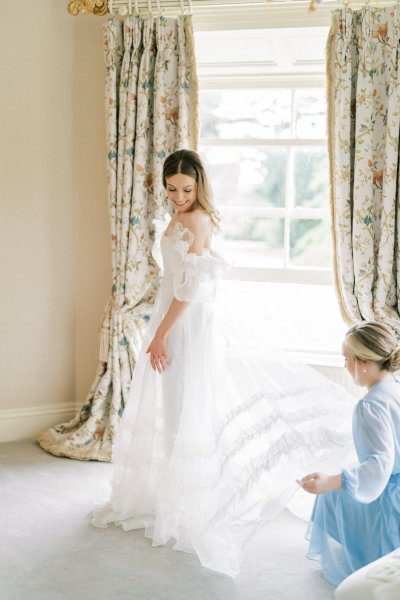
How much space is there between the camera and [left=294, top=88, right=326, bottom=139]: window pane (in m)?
4.04

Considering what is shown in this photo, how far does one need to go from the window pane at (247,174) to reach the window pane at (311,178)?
8 centimetres

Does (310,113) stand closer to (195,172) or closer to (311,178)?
(311,178)

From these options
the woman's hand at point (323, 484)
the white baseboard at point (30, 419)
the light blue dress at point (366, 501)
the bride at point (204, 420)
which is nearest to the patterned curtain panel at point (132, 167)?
the white baseboard at point (30, 419)

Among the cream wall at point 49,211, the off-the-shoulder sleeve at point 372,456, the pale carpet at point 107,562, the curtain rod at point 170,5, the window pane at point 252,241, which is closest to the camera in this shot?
the off-the-shoulder sleeve at point 372,456

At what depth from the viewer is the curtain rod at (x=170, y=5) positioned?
3.56m

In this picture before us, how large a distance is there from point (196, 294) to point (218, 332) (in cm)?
20

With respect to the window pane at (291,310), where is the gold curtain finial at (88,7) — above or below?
above

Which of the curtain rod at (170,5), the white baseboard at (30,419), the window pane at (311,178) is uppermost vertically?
the curtain rod at (170,5)

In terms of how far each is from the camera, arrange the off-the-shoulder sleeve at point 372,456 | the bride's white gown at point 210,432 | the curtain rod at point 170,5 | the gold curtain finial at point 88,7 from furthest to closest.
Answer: the gold curtain finial at point 88,7 < the curtain rod at point 170,5 < the bride's white gown at point 210,432 < the off-the-shoulder sleeve at point 372,456

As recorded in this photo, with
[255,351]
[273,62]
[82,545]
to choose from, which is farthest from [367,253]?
[82,545]

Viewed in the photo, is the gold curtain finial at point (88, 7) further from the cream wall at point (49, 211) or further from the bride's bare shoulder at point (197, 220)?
the bride's bare shoulder at point (197, 220)

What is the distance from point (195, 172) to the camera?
3104 millimetres

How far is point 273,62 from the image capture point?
396 centimetres

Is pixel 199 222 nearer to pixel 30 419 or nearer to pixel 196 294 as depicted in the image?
pixel 196 294
